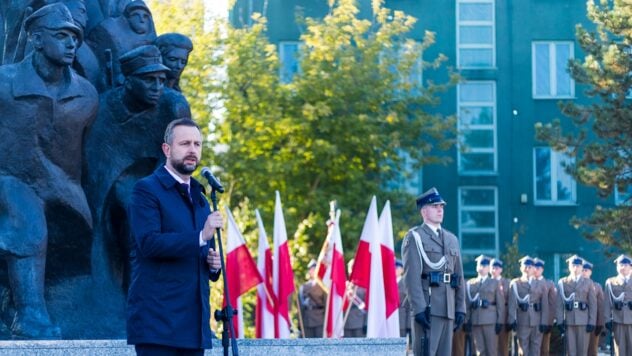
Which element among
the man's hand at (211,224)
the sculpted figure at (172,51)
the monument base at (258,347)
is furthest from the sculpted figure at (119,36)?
the man's hand at (211,224)

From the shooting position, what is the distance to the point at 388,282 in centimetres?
1561

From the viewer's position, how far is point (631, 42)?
29062 mm

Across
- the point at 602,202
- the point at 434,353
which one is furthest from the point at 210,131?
the point at 434,353

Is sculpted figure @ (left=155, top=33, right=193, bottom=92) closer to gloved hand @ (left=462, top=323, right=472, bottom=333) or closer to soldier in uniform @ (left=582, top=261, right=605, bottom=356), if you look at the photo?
gloved hand @ (left=462, top=323, right=472, bottom=333)

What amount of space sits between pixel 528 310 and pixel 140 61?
14.1 meters

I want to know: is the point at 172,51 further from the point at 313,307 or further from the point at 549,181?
the point at 549,181

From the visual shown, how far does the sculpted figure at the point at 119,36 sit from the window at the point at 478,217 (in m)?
27.6

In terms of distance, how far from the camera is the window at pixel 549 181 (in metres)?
39.8

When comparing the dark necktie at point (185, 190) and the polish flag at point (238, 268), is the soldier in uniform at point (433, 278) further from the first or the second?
the dark necktie at point (185, 190)

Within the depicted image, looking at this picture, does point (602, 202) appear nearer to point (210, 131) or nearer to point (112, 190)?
point (210, 131)

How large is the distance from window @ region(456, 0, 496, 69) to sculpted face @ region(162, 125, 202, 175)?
1284 inches

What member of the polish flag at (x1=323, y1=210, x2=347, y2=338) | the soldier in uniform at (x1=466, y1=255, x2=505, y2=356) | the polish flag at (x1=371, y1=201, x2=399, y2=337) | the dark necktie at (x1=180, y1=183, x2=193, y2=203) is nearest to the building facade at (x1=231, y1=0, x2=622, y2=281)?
the soldier in uniform at (x1=466, y1=255, x2=505, y2=356)

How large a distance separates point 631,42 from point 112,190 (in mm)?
19058

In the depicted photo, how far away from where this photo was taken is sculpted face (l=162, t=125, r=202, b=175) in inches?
281
